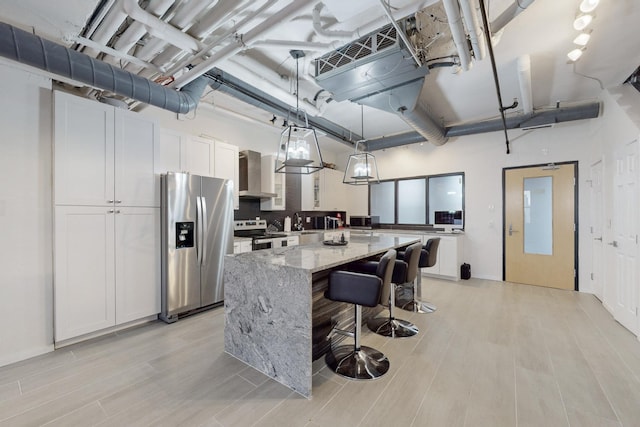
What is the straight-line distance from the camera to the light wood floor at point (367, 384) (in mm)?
1750

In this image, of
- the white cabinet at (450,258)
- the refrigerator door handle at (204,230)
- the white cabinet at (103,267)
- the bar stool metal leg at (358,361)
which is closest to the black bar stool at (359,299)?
the bar stool metal leg at (358,361)

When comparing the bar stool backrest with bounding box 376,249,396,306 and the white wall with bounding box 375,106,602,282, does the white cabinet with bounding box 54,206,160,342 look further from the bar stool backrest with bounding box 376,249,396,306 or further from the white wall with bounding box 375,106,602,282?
the white wall with bounding box 375,106,602,282

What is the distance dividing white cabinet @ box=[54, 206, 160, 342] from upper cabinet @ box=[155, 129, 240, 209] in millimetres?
698

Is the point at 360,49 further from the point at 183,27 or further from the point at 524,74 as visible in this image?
the point at 524,74

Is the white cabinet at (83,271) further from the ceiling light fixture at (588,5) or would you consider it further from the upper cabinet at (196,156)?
the ceiling light fixture at (588,5)

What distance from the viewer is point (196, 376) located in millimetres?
2186

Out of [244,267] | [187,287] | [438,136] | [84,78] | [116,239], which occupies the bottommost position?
[187,287]

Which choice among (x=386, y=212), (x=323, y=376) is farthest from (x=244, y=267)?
(x=386, y=212)

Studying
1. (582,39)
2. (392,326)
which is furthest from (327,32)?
(392,326)

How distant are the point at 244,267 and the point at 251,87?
7.46 feet

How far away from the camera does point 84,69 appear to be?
7.23 feet

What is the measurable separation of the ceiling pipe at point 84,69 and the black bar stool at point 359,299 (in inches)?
94.9

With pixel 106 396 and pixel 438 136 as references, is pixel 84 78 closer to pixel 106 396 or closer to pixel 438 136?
pixel 106 396

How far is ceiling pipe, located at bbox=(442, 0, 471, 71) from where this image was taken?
184 centimetres
